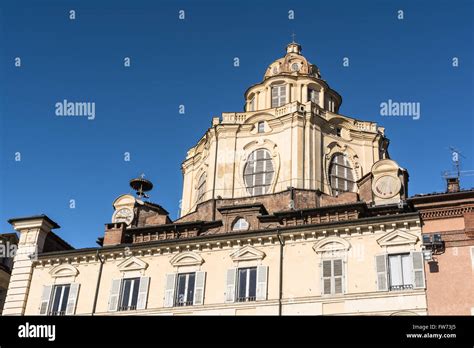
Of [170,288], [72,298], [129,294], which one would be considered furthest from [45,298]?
[170,288]

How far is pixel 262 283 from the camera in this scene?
1121 inches

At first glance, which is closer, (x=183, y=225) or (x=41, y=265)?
(x=41, y=265)

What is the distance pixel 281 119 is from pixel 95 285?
57.7ft

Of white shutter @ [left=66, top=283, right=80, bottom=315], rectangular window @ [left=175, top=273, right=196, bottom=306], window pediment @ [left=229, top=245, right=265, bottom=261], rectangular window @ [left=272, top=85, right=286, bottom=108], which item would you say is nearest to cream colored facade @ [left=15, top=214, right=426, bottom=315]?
window pediment @ [left=229, top=245, right=265, bottom=261]

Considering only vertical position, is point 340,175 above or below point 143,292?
above

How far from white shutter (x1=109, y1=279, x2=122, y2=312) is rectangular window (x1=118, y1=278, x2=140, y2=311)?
196 mm

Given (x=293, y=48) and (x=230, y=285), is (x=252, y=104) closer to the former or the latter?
(x=293, y=48)

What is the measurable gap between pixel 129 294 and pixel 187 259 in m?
3.20

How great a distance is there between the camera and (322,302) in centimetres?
2731

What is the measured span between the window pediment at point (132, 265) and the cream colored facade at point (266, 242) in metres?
0.05

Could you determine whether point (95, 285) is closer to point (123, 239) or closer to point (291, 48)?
point (123, 239)

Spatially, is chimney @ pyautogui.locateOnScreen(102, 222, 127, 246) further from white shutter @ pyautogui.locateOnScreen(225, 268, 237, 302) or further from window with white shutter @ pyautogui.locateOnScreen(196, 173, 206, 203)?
window with white shutter @ pyautogui.locateOnScreen(196, 173, 206, 203)
